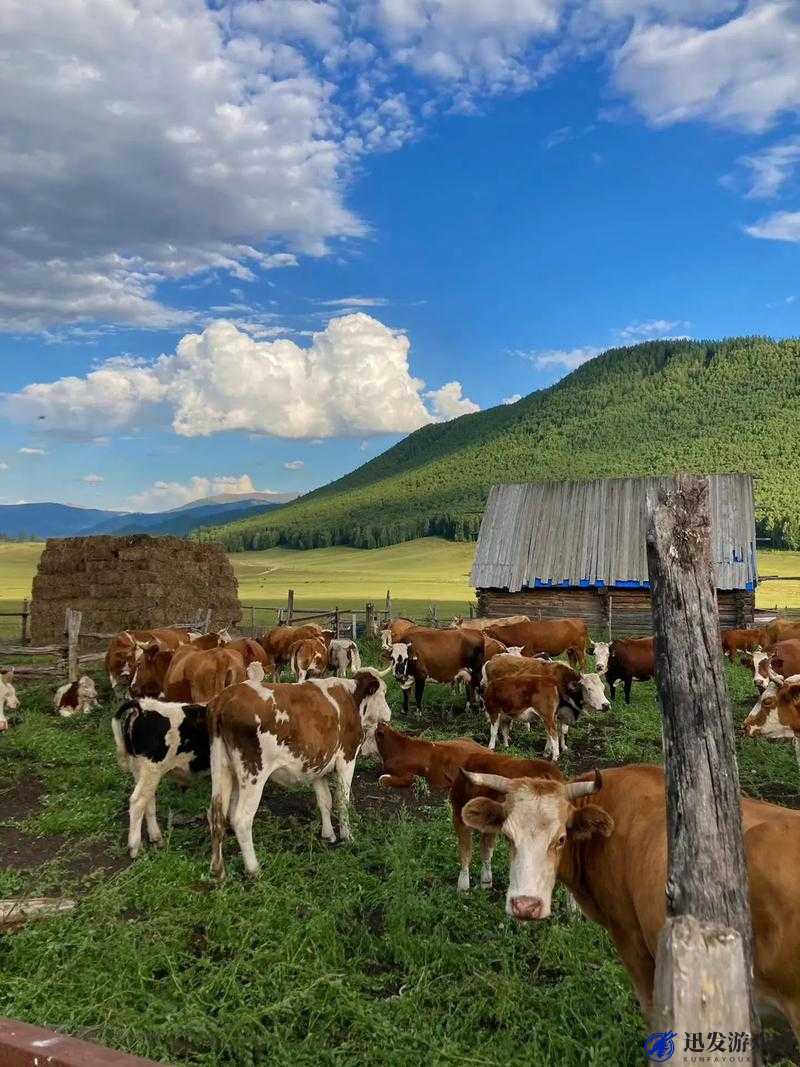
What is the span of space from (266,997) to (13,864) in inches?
138

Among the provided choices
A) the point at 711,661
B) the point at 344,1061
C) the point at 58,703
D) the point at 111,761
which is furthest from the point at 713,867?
the point at 58,703

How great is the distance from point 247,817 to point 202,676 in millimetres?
4514

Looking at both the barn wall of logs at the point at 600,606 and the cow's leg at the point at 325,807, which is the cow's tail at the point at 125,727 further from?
the barn wall of logs at the point at 600,606

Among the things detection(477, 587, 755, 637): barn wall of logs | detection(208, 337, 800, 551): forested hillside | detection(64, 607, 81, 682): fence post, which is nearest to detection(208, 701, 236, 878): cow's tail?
detection(64, 607, 81, 682): fence post

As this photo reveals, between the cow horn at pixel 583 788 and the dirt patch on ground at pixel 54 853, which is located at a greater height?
the cow horn at pixel 583 788

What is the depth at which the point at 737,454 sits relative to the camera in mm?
115062

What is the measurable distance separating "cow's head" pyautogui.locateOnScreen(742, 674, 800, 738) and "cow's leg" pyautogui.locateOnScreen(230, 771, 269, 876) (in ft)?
22.8

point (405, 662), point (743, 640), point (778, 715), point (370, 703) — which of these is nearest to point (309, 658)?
point (405, 662)

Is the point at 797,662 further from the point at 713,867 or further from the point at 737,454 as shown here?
the point at 737,454

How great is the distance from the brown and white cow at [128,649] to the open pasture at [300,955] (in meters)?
6.19

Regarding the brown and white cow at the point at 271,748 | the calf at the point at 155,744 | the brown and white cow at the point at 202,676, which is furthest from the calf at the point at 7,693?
the brown and white cow at the point at 271,748

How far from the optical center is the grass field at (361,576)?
51.4 meters

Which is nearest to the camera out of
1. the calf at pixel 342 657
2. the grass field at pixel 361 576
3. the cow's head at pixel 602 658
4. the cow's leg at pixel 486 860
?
the cow's leg at pixel 486 860

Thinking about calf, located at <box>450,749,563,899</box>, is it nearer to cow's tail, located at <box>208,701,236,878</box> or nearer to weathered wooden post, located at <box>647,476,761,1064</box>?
cow's tail, located at <box>208,701,236,878</box>
